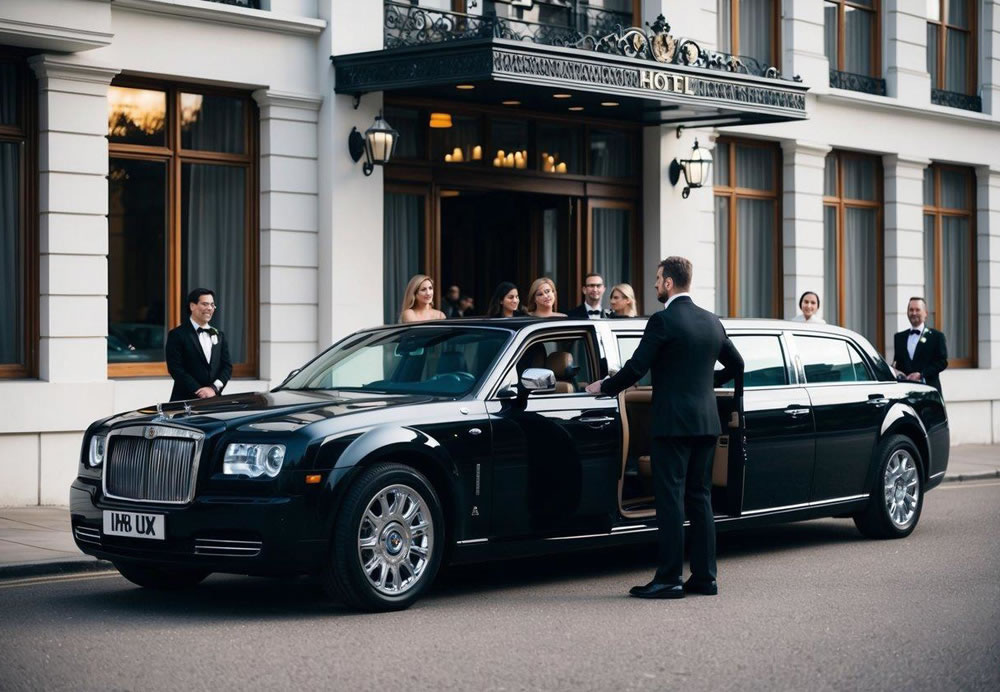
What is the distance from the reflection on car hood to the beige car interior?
1.48 m

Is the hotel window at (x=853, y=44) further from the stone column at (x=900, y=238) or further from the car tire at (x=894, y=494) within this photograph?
the car tire at (x=894, y=494)

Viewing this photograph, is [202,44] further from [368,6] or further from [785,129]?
[785,129]

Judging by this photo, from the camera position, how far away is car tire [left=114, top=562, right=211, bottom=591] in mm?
9398

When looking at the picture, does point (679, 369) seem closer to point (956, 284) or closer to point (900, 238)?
point (900, 238)

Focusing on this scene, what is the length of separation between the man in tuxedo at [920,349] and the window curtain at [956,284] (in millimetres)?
7006

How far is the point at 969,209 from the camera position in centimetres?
2522

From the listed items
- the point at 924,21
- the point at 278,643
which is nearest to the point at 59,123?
the point at 278,643

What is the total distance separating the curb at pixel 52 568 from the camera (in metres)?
10.1

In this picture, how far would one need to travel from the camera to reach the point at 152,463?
8609 millimetres

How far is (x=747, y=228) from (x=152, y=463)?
46.2 feet

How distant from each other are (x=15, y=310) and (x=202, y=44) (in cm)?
317

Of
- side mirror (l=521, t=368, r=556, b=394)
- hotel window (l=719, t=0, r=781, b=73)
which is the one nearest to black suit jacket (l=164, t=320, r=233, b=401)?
side mirror (l=521, t=368, r=556, b=394)

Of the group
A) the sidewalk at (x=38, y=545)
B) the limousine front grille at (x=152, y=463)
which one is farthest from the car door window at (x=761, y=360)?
the sidewalk at (x=38, y=545)

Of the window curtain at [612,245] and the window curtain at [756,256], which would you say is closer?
the window curtain at [612,245]
